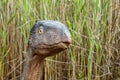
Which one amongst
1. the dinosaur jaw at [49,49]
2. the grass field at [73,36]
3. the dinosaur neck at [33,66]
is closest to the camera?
the dinosaur jaw at [49,49]

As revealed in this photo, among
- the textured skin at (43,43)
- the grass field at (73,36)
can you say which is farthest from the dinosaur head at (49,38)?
the grass field at (73,36)

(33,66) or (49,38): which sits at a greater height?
(49,38)

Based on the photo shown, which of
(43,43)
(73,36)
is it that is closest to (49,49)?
(43,43)

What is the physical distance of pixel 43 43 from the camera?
1138 millimetres

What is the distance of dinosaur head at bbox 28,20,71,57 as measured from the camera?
107 centimetres

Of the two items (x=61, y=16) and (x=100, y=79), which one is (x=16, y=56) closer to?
(x=61, y=16)

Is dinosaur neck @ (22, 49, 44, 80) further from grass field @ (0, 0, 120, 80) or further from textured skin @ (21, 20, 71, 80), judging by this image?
grass field @ (0, 0, 120, 80)

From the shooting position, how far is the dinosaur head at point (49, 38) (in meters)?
1.07

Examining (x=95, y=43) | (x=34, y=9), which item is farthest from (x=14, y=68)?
(x=95, y=43)

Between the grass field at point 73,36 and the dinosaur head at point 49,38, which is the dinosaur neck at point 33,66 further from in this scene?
the grass field at point 73,36

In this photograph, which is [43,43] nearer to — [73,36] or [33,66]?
[33,66]

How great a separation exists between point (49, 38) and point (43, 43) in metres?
0.03

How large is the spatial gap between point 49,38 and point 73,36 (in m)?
0.77

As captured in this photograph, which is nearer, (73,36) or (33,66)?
(33,66)
